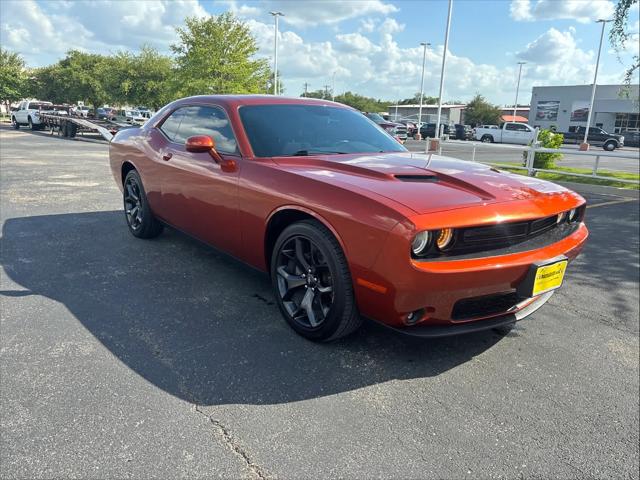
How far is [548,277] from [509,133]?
1488 inches

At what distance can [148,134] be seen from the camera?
15.9 ft

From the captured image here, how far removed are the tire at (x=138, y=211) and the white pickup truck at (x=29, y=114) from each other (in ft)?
92.3

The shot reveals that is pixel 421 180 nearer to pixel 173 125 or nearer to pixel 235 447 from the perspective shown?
pixel 235 447

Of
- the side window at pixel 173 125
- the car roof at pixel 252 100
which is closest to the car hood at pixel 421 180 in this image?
the car roof at pixel 252 100

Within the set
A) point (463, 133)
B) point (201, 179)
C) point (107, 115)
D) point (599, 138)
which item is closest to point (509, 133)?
point (463, 133)

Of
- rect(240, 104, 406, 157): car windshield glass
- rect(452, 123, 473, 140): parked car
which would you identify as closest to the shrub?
rect(240, 104, 406, 157): car windshield glass

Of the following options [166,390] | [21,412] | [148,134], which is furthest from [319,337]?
[148,134]

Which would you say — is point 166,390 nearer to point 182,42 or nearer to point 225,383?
point 225,383

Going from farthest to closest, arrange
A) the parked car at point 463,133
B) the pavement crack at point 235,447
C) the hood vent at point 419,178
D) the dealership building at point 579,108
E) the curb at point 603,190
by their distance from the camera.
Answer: the dealership building at point 579,108 < the parked car at point 463,133 < the curb at point 603,190 < the hood vent at point 419,178 < the pavement crack at point 235,447

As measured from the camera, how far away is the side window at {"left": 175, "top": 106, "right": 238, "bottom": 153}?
3.63 meters

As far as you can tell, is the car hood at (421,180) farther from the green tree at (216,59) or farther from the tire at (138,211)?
the green tree at (216,59)

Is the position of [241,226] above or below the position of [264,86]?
below

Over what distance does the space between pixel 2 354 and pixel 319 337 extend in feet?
6.13

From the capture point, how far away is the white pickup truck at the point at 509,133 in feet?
118
